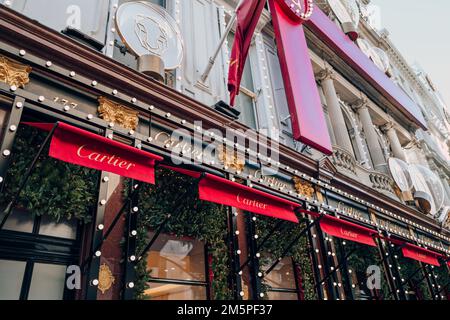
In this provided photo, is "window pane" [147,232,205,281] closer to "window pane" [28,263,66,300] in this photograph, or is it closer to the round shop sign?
"window pane" [28,263,66,300]

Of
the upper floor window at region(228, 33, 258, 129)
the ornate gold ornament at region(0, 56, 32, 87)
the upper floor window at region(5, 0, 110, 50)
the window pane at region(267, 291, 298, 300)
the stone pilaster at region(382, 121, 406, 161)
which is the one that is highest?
the stone pilaster at region(382, 121, 406, 161)

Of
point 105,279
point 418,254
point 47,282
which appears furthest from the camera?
point 418,254

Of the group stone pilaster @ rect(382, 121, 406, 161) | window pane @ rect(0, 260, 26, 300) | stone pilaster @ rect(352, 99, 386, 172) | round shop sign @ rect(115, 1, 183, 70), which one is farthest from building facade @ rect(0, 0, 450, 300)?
stone pilaster @ rect(382, 121, 406, 161)

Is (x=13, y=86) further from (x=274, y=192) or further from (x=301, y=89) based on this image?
(x=301, y=89)

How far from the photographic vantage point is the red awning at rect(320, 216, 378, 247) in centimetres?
626

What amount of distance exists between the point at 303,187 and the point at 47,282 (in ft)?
18.0

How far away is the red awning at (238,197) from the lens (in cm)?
459

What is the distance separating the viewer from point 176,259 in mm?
5336

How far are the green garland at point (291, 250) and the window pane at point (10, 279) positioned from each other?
3977 mm

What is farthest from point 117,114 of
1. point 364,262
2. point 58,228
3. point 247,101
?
point 364,262

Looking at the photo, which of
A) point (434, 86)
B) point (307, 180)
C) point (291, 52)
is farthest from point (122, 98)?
point (434, 86)

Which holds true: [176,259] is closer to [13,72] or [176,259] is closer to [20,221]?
[20,221]

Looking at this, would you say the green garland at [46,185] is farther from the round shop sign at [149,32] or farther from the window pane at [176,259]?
the round shop sign at [149,32]

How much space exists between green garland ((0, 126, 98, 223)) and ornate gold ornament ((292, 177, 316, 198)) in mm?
4616
